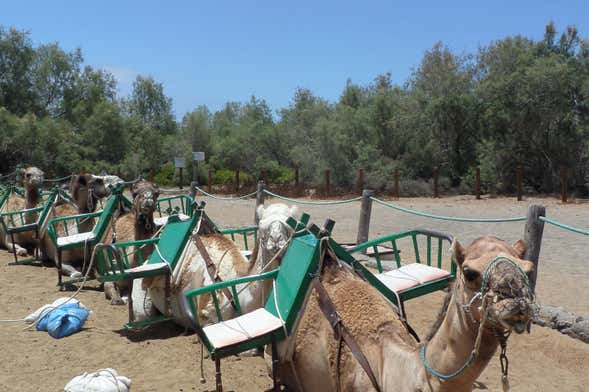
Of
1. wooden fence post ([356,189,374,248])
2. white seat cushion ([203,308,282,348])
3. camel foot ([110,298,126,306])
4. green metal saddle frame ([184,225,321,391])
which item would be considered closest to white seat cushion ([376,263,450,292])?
green metal saddle frame ([184,225,321,391])

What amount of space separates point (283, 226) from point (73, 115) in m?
31.2

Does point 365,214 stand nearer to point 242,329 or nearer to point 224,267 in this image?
point 224,267

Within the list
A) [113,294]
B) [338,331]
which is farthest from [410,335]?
[113,294]

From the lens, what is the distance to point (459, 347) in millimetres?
2424

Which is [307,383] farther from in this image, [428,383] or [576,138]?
[576,138]

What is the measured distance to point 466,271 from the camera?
2318 millimetres

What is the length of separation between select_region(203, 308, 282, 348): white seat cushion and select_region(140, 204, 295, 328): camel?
1.62 feet

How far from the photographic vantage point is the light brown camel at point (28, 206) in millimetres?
10750

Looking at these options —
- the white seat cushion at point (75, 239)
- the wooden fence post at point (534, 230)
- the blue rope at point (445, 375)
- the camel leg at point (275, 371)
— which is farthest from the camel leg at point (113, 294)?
the blue rope at point (445, 375)

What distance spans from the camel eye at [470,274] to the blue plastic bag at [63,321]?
490 cm

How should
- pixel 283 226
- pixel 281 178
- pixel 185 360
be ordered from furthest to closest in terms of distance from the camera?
pixel 281 178 < pixel 185 360 < pixel 283 226

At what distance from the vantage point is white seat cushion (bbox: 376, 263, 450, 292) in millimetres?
4164

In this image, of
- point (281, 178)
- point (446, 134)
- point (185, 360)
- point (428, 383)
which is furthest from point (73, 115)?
point (428, 383)

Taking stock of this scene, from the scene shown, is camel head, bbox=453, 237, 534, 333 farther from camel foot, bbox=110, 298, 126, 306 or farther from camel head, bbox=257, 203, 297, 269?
camel foot, bbox=110, 298, 126, 306
